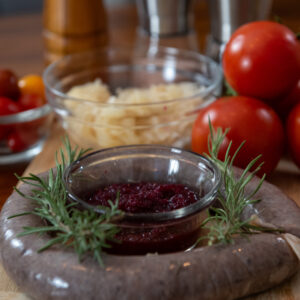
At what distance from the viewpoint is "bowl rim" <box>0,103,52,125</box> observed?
1.41 meters

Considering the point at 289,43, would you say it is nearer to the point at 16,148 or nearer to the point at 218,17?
the point at 218,17

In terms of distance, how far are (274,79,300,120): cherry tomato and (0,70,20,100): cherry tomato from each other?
0.76 m

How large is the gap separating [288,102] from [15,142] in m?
0.75

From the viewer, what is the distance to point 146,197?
930mm

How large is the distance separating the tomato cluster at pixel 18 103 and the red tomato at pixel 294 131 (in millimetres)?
699

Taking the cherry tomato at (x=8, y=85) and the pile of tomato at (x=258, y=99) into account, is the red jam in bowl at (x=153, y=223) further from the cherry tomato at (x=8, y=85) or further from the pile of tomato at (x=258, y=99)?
the cherry tomato at (x=8, y=85)

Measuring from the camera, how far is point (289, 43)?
1.25 metres

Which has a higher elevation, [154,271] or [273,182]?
[154,271]

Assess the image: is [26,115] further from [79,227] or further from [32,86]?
[79,227]

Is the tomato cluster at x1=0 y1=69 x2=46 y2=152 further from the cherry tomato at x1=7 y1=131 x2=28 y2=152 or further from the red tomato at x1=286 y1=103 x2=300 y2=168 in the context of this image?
the red tomato at x1=286 y1=103 x2=300 y2=168

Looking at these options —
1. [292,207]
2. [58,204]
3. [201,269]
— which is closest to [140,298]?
[201,269]

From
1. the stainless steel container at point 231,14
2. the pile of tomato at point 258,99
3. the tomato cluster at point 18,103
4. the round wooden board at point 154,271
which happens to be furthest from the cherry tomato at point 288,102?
the tomato cluster at point 18,103

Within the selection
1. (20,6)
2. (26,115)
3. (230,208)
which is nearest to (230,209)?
(230,208)

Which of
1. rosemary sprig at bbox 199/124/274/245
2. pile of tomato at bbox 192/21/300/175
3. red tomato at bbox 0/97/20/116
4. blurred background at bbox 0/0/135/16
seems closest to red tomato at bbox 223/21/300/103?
pile of tomato at bbox 192/21/300/175
